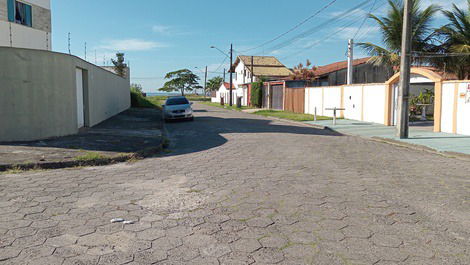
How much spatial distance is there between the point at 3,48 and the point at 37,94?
1517mm

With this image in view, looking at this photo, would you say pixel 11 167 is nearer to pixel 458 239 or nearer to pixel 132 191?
pixel 132 191

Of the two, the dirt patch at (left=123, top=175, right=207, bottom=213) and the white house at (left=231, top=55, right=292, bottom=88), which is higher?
the white house at (left=231, top=55, right=292, bottom=88)

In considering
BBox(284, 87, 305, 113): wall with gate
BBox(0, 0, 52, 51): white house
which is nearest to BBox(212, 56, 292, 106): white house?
BBox(284, 87, 305, 113): wall with gate

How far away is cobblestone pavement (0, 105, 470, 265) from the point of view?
3604 millimetres

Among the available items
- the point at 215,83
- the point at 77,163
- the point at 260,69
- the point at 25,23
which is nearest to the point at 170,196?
the point at 77,163

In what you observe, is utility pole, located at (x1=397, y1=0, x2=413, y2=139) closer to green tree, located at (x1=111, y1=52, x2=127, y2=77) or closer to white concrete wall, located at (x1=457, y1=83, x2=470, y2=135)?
white concrete wall, located at (x1=457, y1=83, x2=470, y2=135)

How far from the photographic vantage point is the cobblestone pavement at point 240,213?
360 centimetres

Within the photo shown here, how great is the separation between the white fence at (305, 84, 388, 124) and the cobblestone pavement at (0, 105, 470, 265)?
10732mm

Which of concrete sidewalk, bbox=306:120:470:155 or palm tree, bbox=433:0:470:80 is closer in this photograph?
concrete sidewalk, bbox=306:120:470:155

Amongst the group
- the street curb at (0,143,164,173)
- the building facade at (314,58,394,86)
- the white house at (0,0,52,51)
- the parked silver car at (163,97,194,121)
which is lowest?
the street curb at (0,143,164,173)

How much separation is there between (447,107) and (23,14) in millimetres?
19508

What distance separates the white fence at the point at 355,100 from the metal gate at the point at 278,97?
21.5 feet

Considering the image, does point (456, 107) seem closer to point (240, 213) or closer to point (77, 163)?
point (240, 213)

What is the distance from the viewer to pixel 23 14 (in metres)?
18.5
